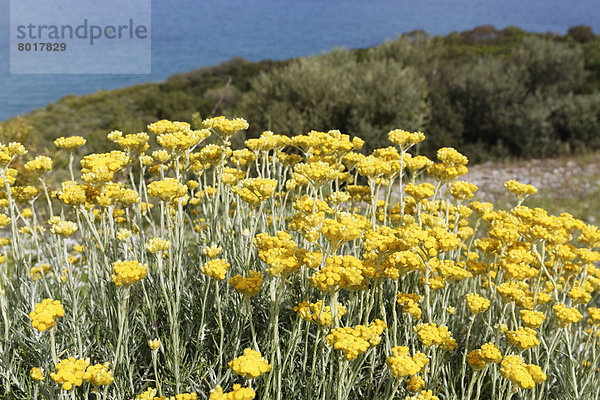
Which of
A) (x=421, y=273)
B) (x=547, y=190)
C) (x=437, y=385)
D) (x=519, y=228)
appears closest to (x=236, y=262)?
(x=421, y=273)

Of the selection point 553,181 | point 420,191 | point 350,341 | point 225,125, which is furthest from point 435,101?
point 350,341

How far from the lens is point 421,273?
91.5 inches

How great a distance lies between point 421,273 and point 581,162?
30.5 ft

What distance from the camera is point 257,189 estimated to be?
203cm

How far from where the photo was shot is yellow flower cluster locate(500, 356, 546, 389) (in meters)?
1.51

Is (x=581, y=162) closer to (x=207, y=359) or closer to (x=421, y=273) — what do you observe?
(x=421, y=273)

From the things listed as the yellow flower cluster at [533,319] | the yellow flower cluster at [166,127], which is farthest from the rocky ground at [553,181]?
the yellow flower cluster at [166,127]

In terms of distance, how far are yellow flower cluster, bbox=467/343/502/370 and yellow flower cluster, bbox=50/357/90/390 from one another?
143 cm

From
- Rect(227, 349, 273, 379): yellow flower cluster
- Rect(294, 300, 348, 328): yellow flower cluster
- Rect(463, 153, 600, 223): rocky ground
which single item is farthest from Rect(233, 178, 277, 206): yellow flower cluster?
Rect(463, 153, 600, 223): rocky ground

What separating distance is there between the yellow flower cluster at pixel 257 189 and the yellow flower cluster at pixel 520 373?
3.75ft

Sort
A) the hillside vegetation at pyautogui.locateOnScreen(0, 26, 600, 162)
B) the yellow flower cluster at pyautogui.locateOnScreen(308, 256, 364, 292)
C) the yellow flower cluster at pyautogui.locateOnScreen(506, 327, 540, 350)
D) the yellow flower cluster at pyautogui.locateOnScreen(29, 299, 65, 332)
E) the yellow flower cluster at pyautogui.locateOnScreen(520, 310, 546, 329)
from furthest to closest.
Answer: the hillside vegetation at pyautogui.locateOnScreen(0, 26, 600, 162)
the yellow flower cluster at pyautogui.locateOnScreen(520, 310, 546, 329)
the yellow flower cluster at pyautogui.locateOnScreen(506, 327, 540, 350)
the yellow flower cluster at pyautogui.locateOnScreen(308, 256, 364, 292)
the yellow flower cluster at pyautogui.locateOnScreen(29, 299, 65, 332)

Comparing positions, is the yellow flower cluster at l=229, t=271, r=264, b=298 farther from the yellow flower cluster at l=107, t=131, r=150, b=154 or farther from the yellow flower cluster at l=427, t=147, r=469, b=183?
the yellow flower cluster at l=427, t=147, r=469, b=183

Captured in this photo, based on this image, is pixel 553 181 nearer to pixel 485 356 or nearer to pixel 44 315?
pixel 485 356

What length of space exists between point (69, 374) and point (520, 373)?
58.9 inches
